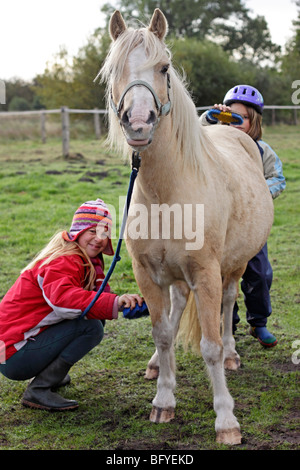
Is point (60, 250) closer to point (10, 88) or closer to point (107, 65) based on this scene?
point (107, 65)

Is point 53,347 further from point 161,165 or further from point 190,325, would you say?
point 161,165

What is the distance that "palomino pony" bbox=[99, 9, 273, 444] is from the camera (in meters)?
2.44

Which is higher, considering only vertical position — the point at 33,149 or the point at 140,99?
the point at 140,99

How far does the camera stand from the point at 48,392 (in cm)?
310

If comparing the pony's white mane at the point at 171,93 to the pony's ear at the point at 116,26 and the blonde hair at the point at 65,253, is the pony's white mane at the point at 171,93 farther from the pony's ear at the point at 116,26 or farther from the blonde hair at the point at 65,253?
the blonde hair at the point at 65,253

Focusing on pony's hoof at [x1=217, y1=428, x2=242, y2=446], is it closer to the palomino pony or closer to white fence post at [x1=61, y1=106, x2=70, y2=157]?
the palomino pony

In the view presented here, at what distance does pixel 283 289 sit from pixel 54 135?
51.1 ft

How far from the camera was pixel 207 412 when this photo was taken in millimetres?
3002

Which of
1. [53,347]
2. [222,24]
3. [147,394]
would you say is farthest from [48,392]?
[222,24]

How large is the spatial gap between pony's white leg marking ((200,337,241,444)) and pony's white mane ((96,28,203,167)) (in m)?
0.99

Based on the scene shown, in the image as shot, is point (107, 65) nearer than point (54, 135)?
Yes

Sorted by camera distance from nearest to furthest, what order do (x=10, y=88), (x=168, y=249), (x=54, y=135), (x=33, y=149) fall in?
(x=168, y=249)
(x=33, y=149)
(x=54, y=135)
(x=10, y=88)
